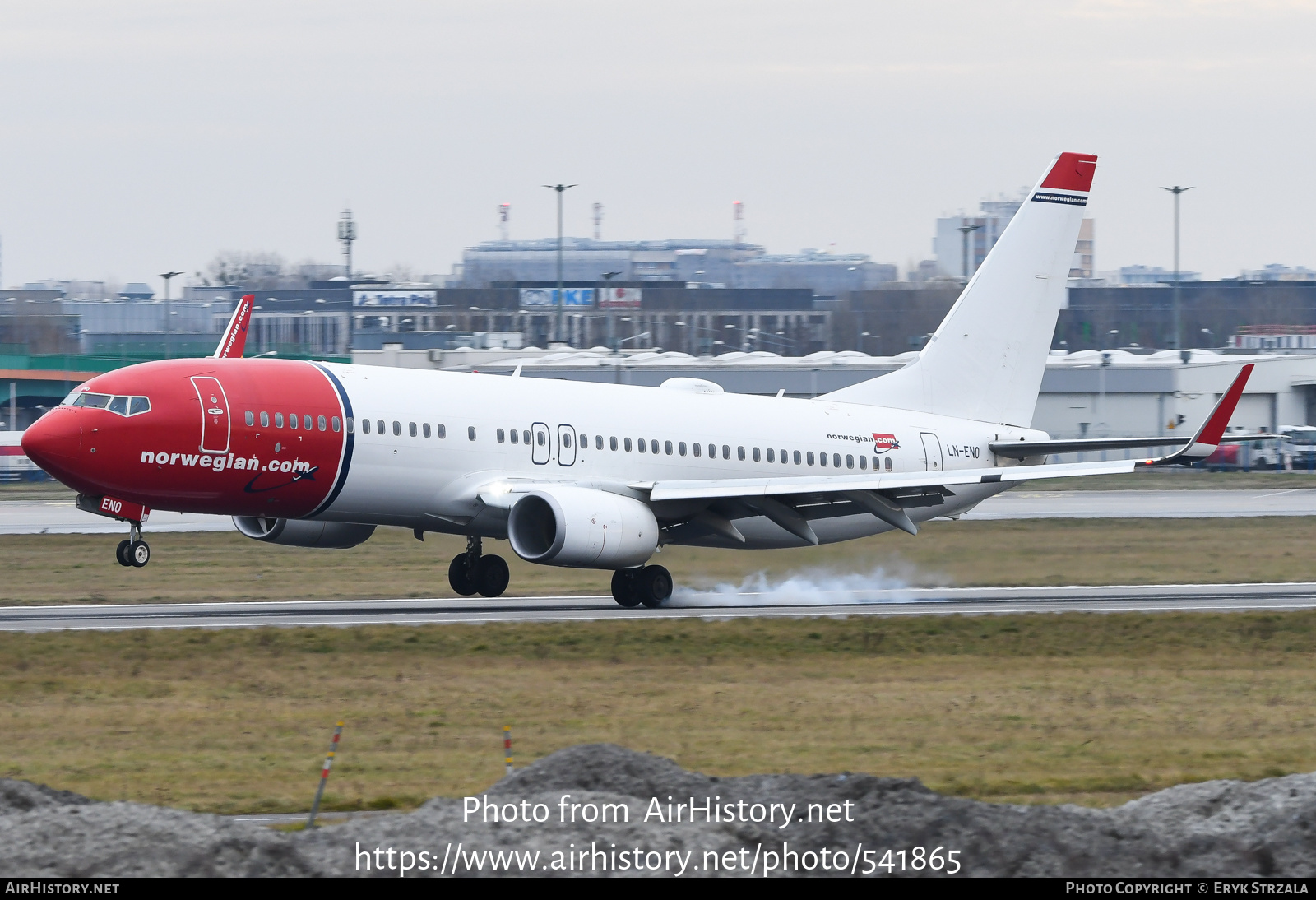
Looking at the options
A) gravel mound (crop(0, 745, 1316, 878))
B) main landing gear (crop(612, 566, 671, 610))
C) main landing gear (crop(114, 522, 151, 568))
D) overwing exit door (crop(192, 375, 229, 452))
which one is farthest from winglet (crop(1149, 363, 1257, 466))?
gravel mound (crop(0, 745, 1316, 878))

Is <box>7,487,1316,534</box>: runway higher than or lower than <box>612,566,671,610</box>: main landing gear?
lower

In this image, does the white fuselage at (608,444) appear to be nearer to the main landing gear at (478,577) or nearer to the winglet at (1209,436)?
the main landing gear at (478,577)

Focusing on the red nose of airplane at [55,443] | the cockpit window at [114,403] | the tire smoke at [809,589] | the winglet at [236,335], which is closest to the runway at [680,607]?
the tire smoke at [809,589]

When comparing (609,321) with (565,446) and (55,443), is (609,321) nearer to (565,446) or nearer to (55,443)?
(565,446)

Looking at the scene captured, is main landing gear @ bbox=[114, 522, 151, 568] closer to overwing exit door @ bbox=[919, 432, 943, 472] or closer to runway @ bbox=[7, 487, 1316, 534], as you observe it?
overwing exit door @ bbox=[919, 432, 943, 472]

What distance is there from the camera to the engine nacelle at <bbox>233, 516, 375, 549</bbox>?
31.0m

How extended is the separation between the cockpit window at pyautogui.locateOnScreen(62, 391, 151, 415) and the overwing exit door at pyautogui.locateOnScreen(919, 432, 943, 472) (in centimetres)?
1671

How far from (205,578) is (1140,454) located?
63.3 m

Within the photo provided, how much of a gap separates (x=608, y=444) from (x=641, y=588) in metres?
2.97

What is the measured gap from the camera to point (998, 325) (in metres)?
38.1

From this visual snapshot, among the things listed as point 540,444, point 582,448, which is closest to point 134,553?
point 540,444

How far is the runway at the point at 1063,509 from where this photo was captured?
5212 centimetres

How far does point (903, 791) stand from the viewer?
11.8m
